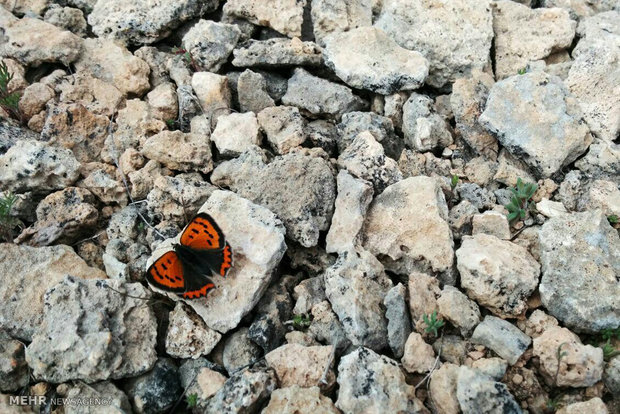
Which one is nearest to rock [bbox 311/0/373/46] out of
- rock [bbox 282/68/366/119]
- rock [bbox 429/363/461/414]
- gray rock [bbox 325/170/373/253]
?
rock [bbox 282/68/366/119]

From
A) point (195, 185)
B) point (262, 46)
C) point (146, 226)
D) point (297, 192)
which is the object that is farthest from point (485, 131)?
point (146, 226)

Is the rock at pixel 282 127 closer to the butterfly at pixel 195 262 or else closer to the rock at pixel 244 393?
the butterfly at pixel 195 262

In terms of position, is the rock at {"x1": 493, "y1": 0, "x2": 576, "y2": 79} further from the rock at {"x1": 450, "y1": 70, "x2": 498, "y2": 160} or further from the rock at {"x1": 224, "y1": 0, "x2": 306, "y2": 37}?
the rock at {"x1": 224, "y1": 0, "x2": 306, "y2": 37}

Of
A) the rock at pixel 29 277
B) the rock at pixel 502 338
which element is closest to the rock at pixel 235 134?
the rock at pixel 29 277

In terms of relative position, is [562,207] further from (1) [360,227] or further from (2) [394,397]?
(2) [394,397]

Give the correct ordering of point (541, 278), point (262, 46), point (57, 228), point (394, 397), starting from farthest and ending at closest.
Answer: point (262, 46) < point (57, 228) < point (541, 278) < point (394, 397)

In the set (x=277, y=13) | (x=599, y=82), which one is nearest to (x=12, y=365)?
(x=277, y=13)
